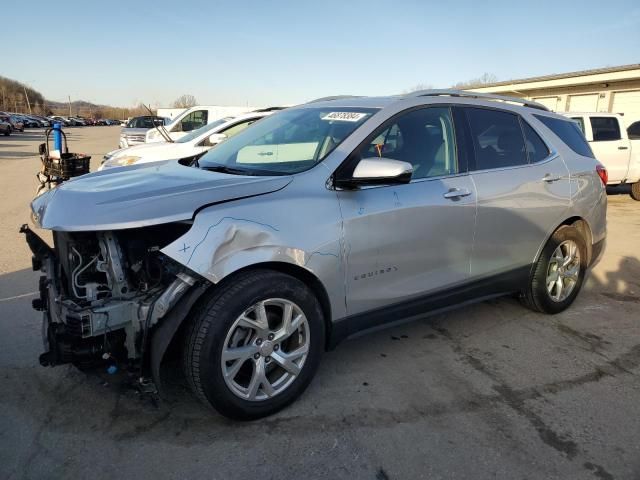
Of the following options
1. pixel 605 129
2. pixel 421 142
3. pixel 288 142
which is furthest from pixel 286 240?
pixel 605 129

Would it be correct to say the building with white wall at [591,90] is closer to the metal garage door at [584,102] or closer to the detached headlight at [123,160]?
the metal garage door at [584,102]

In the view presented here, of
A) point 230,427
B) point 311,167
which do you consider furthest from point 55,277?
point 311,167

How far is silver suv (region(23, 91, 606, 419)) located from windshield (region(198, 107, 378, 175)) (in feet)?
0.05

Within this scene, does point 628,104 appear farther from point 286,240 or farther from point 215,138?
point 286,240

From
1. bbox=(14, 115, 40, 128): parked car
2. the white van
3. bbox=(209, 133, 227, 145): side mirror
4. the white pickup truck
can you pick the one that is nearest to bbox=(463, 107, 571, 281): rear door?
bbox=(209, 133, 227, 145): side mirror

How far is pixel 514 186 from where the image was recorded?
12.4ft

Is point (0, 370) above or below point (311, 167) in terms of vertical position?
below

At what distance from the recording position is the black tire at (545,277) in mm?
4156

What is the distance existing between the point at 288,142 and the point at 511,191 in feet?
5.64

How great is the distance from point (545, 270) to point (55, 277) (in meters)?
3.66

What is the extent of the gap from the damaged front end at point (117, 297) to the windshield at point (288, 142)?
0.85m

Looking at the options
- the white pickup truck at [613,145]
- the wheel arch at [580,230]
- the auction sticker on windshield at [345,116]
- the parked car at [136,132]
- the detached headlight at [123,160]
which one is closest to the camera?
the auction sticker on windshield at [345,116]

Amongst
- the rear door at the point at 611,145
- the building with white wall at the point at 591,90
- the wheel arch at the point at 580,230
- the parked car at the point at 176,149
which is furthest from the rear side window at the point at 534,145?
the building with white wall at the point at 591,90

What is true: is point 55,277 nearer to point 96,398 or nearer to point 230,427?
point 96,398
